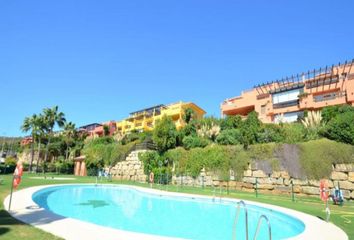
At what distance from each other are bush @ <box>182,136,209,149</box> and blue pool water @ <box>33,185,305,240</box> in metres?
8.65

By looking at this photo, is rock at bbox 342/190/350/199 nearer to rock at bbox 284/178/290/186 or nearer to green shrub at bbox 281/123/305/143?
rock at bbox 284/178/290/186

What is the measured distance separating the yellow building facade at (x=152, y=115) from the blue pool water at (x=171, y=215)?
3164 centimetres

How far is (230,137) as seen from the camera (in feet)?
75.2

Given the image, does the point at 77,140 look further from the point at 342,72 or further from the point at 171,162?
the point at 342,72

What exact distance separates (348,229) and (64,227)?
778cm

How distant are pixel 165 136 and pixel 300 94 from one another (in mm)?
19000

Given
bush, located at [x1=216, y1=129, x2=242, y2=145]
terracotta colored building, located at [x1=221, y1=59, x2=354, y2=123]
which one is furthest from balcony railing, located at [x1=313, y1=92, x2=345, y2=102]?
bush, located at [x1=216, y1=129, x2=242, y2=145]

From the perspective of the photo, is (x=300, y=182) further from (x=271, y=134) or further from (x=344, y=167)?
(x=271, y=134)

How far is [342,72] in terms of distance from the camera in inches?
1293

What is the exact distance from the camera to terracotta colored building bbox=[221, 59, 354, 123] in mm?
31369

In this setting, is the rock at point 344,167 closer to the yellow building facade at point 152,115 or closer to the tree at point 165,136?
the tree at point 165,136

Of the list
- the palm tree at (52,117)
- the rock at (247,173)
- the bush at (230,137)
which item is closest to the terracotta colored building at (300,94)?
the bush at (230,137)

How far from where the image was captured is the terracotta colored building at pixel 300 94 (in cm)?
3137

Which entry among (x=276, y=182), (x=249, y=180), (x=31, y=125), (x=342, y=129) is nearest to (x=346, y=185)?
(x=342, y=129)
